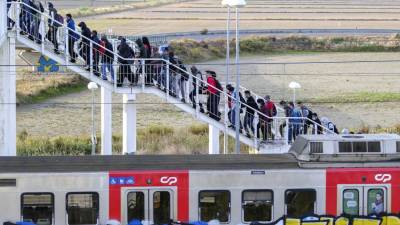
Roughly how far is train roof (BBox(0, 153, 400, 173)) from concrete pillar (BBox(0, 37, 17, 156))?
330 inches

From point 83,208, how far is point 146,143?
18942 millimetres

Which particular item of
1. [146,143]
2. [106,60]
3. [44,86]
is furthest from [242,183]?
[44,86]

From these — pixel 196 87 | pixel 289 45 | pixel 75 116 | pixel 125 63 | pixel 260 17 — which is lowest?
pixel 75 116

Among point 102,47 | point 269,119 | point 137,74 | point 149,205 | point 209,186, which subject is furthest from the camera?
point 269,119

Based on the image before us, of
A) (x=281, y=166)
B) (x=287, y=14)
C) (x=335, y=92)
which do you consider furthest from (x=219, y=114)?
(x=287, y=14)

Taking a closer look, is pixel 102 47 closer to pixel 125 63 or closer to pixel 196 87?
pixel 125 63

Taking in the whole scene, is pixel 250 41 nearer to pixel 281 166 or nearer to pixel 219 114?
pixel 219 114

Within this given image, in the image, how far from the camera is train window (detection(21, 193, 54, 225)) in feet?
74.4

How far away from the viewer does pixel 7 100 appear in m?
32.4

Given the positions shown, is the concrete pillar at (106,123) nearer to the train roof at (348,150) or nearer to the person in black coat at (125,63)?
the person in black coat at (125,63)

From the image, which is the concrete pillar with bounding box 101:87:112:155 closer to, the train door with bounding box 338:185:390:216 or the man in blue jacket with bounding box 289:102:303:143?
the man in blue jacket with bounding box 289:102:303:143

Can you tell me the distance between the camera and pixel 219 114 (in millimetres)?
32688

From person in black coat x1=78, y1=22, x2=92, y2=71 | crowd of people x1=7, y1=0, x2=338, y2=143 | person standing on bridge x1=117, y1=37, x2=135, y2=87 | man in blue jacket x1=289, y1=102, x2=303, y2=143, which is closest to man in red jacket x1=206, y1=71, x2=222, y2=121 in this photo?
crowd of people x1=7, y1=0, x2=338, y2=143

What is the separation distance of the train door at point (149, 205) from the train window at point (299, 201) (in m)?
2.35
